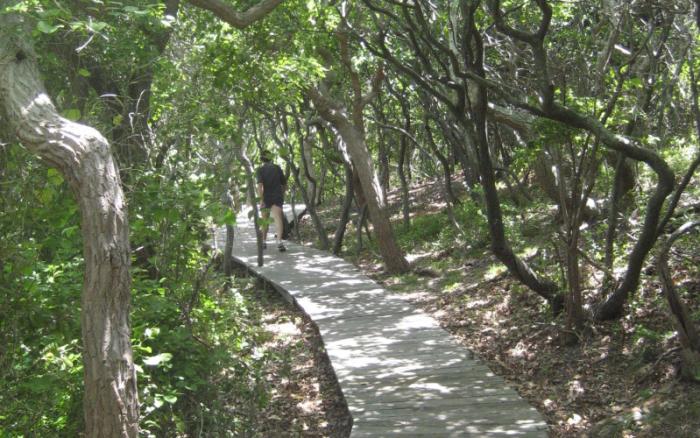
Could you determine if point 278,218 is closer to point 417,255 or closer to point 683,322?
point 417,255

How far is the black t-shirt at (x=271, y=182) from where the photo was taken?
47.6 feet

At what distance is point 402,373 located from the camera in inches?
275

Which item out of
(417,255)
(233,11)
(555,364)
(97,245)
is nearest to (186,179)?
(233,11)

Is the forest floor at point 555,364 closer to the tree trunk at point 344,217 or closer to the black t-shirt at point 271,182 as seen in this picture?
the black t-shirt at point 271,182

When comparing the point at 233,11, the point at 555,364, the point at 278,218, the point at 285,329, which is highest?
the point at 233,11

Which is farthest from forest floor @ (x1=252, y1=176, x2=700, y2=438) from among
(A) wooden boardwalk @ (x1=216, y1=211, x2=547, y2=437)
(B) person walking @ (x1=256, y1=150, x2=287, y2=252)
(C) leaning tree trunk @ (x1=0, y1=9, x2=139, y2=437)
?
(B) person walking @ (x1=256, y1=150, x2=287, y2=252)

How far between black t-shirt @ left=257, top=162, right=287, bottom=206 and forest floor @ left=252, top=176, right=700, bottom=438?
4373 mm

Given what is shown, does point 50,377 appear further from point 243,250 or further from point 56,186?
point 243,250

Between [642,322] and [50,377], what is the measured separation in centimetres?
516

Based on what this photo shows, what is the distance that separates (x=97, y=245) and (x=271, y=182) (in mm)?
10915

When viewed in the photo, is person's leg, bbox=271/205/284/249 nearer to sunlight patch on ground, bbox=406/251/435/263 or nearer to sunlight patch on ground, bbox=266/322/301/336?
sunlight patch on ground, bbox=406/251/435/263

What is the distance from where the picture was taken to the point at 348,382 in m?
6.86

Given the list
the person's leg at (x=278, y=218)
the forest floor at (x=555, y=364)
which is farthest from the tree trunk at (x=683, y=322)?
the person's leg at (x=278, y=218)

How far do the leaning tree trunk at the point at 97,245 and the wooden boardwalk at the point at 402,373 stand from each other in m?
2.27
